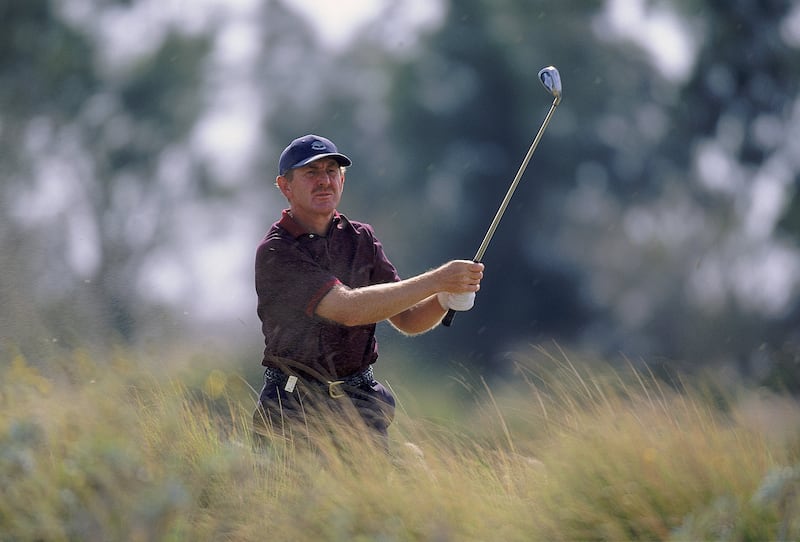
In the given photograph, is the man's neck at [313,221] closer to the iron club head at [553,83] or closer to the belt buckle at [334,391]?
the belt buckle at [334,391]

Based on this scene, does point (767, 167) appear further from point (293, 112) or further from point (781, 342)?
point (293, 112)

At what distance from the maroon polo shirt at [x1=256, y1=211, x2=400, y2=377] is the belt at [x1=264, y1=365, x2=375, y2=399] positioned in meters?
0.03

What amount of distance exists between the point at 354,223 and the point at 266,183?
520 inches

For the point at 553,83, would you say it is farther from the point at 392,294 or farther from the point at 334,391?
the point at 334,391

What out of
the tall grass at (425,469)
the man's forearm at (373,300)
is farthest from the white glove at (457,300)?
the tall grass at (425,469)

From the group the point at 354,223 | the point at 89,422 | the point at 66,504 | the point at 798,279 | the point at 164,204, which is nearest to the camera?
the point at 66,504

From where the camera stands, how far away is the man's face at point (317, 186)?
5.24m

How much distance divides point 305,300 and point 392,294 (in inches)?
15.1

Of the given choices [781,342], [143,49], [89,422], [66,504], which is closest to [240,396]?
[89,422]

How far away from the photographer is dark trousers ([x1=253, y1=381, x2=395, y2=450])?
4.99 meters

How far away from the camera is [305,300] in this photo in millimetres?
5023

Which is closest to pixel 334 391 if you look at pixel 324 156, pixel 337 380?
pixel 337 380

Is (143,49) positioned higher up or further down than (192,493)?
higher up

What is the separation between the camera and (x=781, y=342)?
1581 cm
